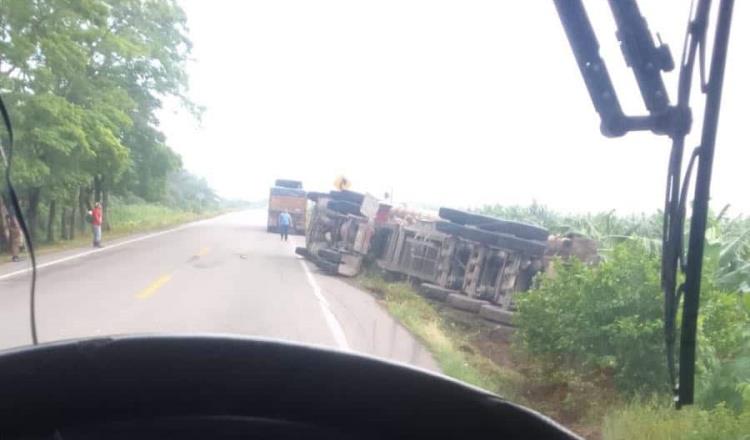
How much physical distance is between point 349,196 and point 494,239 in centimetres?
1101

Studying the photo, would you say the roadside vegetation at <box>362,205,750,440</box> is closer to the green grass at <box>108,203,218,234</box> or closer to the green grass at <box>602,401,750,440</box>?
the green grass at <box>602,401,750,440</box>

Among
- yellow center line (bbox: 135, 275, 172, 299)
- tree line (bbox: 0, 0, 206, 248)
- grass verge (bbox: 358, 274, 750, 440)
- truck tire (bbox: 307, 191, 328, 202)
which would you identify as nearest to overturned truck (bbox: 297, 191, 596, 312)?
grass verge (bbox: 358, 274, 750, 440)

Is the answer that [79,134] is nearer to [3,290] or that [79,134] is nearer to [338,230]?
[338,230]

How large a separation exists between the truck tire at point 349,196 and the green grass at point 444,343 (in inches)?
262

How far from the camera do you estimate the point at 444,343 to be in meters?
11.5

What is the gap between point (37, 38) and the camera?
23.4 meters

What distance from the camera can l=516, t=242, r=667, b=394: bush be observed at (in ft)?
26.8

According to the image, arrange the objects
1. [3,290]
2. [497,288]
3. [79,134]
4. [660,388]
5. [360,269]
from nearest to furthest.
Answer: [660,388]
[497,288]
[3,290]
[360,269]
[79,134]

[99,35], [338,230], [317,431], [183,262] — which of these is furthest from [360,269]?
[317,431]

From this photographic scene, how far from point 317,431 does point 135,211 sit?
136ft

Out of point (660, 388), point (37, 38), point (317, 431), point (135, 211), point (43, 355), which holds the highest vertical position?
point (37, 38)

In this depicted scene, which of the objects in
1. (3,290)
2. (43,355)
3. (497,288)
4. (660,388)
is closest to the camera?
(43,355)

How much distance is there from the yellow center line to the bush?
781 centimetres

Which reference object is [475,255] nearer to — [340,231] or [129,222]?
[340,231]
